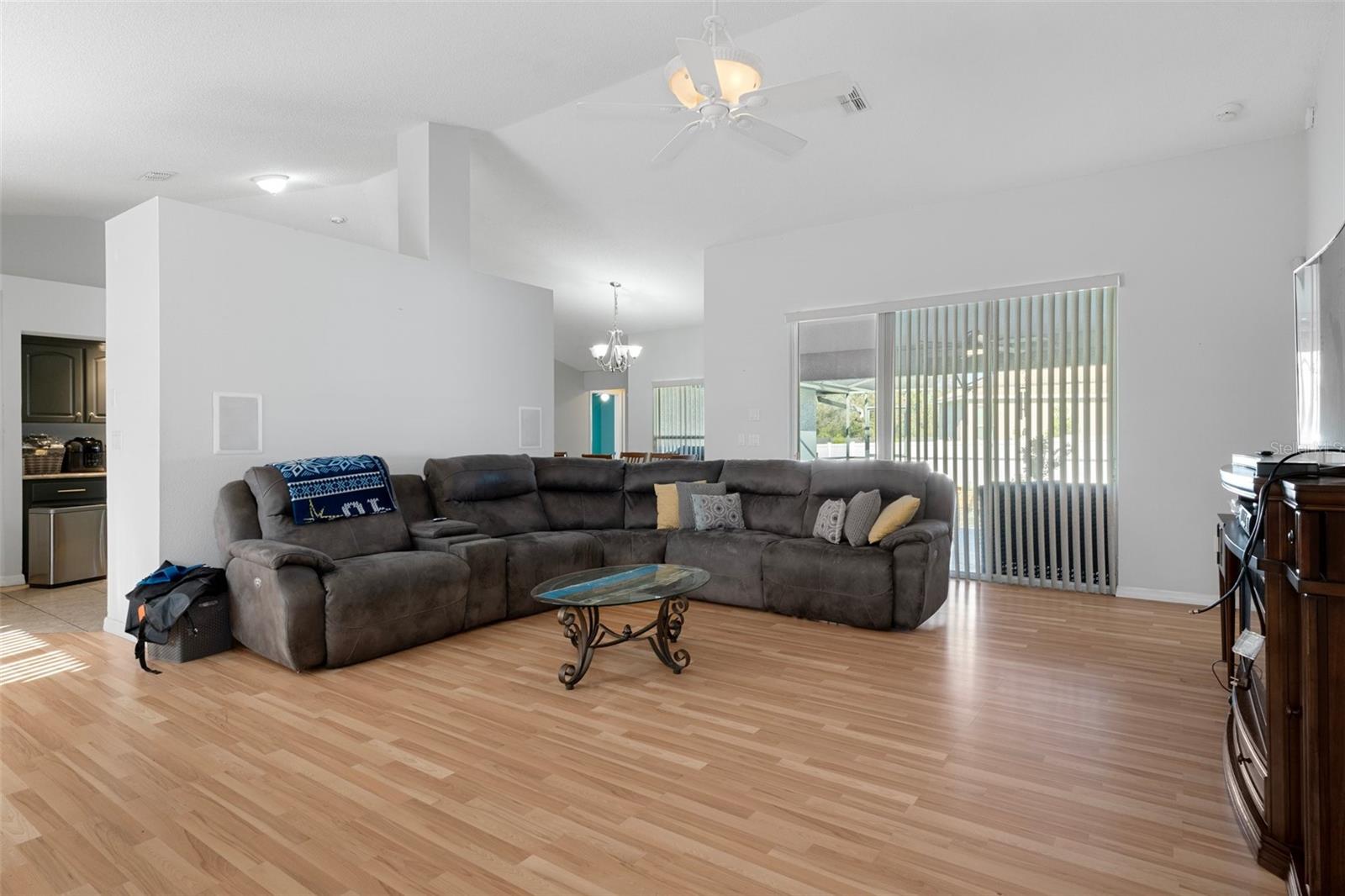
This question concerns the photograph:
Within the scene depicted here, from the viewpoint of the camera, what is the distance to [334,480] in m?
4.13

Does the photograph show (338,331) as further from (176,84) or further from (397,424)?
(176,84)

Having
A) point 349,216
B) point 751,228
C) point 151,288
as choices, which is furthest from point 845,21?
point 349,216

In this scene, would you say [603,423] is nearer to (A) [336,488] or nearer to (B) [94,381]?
(B) [94,381]

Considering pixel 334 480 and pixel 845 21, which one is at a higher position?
pixel 845 21

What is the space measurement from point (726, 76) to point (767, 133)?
46 cm

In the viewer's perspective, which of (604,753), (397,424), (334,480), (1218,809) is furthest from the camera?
(397,424)

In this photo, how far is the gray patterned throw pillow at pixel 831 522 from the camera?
4.48 metres

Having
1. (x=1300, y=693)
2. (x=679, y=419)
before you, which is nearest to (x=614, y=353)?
(x=679, y=419)

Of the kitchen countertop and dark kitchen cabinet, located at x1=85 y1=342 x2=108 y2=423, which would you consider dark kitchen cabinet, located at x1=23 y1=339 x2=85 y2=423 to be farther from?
the kitchen countertop

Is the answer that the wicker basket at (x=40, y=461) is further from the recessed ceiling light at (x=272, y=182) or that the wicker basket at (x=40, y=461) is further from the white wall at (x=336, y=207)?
the recessed ceiling light at (x=272, y=182)

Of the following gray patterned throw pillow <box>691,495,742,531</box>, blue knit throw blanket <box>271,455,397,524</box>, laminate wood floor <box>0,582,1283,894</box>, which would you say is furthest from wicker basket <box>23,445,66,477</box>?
gray patterned throw pillow <box>691,495,742,531</box>

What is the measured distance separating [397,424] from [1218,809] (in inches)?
195

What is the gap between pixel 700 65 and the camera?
2.75 meters

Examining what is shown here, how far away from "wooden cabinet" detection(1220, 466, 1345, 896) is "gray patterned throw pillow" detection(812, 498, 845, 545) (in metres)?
2.55
